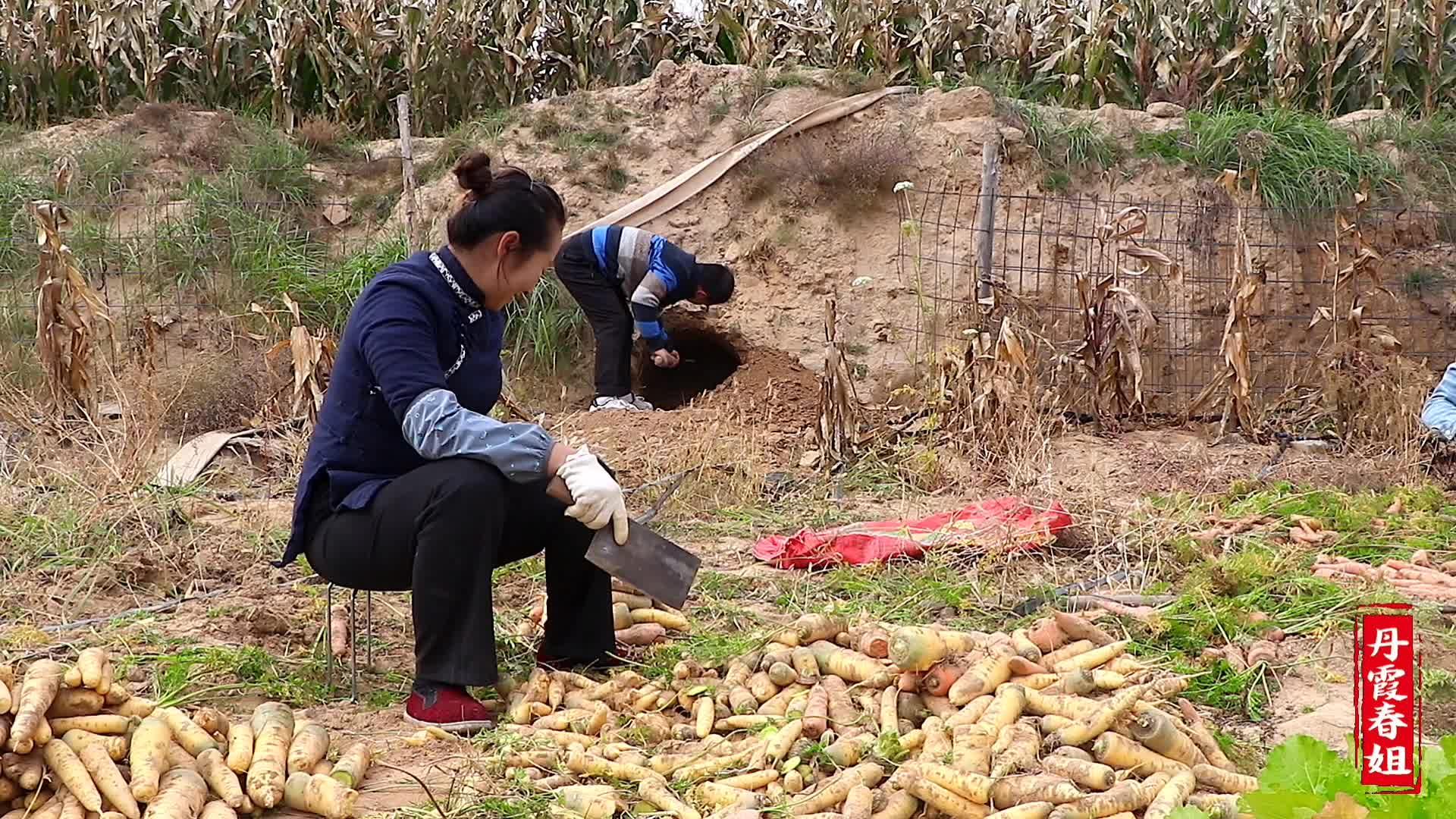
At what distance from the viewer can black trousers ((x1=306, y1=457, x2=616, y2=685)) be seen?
343 cm

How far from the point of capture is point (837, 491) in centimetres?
666

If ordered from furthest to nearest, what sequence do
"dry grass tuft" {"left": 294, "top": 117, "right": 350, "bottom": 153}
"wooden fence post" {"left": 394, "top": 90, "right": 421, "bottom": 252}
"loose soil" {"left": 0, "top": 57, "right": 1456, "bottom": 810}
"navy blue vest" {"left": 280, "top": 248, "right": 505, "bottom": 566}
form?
1. "dry grass tuft" {"left": 294, "top": 117, "right": 350, "bottom": 153}
2. "wooden fence post" {"left": 394, "top": 90, "right": 421, "bottom": 252}
3. "loose soil" {"left": 0, "top": 57, "right": 1456, "bottom": 810}
4. "navy blue vest" {"left": 280, "top": 248, "right": 505, "bottom": 566}

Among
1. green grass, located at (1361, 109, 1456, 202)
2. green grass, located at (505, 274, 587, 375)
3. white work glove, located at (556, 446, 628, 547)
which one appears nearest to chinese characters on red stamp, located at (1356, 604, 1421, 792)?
white work glove, located at (556, 446, 628, 547)

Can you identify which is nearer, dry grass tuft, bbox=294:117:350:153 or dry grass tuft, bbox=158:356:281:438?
dry grass tuft, bbox=158:356:281:438

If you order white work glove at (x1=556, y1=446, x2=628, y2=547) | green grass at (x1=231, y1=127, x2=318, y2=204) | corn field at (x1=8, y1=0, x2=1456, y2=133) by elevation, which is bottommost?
white work glove at (x1=556, y1=446, x2=628, y2=547)

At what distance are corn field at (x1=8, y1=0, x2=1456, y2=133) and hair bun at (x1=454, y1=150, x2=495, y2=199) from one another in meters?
8.11

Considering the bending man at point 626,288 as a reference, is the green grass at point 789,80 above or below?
above

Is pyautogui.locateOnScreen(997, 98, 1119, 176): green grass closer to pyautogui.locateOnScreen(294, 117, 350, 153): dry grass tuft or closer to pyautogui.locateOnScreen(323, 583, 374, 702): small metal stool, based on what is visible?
pyautogui.locateOnScreen(294, 117, 350, 153): dry grass tuft

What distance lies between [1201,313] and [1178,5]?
384cm

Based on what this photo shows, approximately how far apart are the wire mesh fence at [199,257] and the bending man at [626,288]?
1791 millimetres

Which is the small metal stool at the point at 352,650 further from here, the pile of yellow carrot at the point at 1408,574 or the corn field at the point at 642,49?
the corn field at the point at 642,49

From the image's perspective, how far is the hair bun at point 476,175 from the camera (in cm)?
351

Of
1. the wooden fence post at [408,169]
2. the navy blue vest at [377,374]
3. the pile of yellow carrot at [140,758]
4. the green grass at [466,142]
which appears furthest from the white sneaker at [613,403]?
the pile of yellow carrot at [140,758]

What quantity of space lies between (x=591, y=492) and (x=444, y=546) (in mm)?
385
